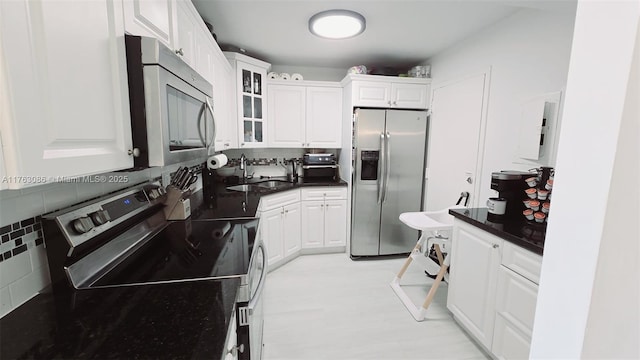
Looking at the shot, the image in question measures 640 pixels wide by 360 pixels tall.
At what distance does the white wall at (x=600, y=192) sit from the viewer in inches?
17.9

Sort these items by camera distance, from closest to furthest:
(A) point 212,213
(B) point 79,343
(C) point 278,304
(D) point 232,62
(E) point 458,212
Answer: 1. (B) point 79,343
2. (A) point 212,213
3. (E) point 458,212
4. (C) point 278,304
5. (D) point 232,62

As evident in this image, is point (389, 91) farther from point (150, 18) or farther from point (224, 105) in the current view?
point (150, 18)

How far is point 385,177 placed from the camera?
293 cm

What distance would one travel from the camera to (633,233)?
18.6 inches

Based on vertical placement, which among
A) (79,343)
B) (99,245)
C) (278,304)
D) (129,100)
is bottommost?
(278,304)

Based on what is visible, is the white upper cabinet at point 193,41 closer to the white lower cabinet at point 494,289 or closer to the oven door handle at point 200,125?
the oven door handle at point 200,125

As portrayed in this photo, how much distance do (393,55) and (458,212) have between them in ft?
6.38

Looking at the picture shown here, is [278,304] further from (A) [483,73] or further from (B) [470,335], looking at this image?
(A) [483,73]

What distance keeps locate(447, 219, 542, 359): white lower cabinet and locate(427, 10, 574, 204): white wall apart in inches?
29.7

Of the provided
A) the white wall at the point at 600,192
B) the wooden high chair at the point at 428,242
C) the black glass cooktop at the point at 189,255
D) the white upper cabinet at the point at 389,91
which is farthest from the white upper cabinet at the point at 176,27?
the wooden high chair at the point at 428,242

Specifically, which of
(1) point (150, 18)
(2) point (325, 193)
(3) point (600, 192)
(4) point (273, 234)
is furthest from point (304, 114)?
(3) point (600, 192)

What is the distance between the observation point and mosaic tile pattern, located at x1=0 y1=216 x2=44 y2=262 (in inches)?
29.3

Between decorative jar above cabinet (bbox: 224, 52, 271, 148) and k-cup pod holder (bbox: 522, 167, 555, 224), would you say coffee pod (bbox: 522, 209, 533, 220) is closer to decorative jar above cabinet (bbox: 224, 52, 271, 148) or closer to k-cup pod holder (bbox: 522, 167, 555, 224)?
k-cup pod holder (bbox: 522, 167, 555, 224)

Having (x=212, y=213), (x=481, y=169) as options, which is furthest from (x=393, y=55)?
(x=212, y=213)
